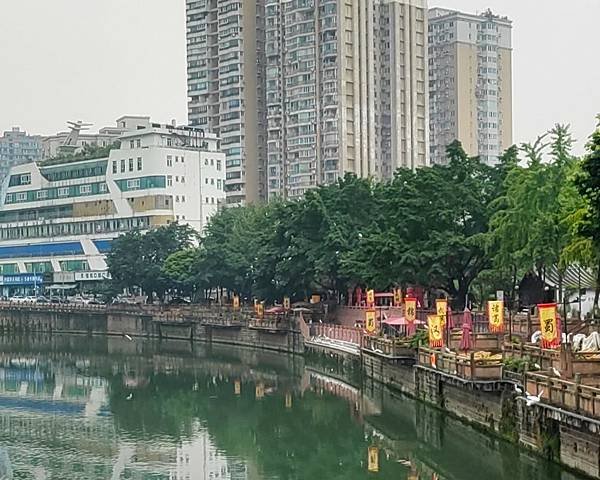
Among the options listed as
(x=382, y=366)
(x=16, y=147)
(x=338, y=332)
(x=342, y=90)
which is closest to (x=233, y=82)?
(x=342, y=90)

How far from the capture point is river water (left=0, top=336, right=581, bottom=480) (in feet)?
74.4

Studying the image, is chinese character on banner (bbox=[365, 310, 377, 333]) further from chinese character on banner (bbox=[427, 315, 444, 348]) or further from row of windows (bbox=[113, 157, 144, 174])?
row of windows (bbox=[113, 157, 144, 174])

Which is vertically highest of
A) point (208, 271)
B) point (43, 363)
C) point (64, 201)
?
point (64, 201)

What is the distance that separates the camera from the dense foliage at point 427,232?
1186 inches

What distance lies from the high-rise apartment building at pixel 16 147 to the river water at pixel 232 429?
353ft

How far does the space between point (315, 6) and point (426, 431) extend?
4864 cm

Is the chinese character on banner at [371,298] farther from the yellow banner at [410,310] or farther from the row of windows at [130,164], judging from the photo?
the row of windows at [130,164]

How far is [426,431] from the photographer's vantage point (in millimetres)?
25312

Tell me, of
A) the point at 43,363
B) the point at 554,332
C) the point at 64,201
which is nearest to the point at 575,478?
the point at 554,332

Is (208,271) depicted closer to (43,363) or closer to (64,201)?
(43,363)

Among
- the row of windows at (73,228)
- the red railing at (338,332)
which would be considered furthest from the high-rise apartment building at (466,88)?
the red railing at (338,332)

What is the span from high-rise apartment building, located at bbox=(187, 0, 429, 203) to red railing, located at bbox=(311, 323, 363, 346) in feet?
91.8

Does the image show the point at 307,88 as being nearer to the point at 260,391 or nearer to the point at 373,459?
the point at 260,391

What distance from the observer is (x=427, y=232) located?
38.0m
